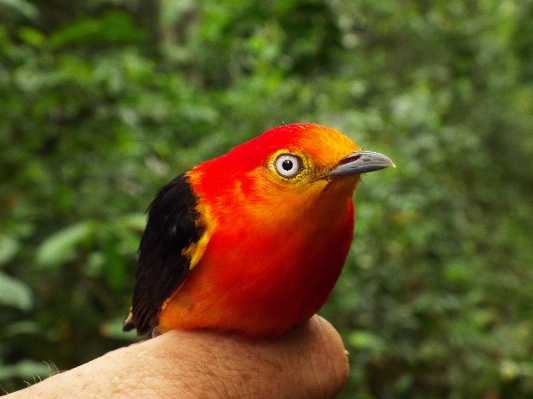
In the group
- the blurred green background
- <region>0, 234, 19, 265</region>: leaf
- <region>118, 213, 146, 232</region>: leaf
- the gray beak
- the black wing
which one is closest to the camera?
the gray beak

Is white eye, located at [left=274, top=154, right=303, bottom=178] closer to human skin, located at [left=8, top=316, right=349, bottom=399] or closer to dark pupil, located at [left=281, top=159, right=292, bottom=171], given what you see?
dark pupil, located at [left=281, top=159, right=292, bottom=171]

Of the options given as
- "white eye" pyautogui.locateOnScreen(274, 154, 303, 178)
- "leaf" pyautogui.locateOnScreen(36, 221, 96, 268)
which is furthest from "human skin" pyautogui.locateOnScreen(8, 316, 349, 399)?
"leaf" pyautogui.locateOnScreen(36, 221, 96, 268)

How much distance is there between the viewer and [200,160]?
415 centimetres

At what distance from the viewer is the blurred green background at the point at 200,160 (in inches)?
126

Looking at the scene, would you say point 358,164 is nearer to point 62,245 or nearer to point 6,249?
point 62,245

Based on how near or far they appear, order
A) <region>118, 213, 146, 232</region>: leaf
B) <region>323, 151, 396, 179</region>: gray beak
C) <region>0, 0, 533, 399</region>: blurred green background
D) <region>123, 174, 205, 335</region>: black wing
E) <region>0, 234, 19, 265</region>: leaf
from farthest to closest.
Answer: <region>0, 0, 533, 399</region>: blurred green background
<region>118, 213, 146, 232</region>: leaf
<region>0, 234, 19, 265</region>: leaf
<region>123, 174, 205, 335</region>: black wing
<region>323, 151, 396, 179</region>: gray beak

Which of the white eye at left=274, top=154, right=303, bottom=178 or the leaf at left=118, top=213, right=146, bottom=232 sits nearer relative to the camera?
the white eye at left=274, top=154, right=303, bottom=178

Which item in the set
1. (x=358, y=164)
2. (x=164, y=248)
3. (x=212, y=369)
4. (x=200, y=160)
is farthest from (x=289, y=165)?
(x=200, y=160)

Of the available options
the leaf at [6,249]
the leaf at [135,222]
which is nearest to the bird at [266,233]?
the leaf at [135,222]

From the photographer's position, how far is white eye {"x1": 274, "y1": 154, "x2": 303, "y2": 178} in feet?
5.90

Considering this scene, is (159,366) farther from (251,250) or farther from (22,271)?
(22,271)

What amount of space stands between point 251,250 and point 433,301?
2920mm

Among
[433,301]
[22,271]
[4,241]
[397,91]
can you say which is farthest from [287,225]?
[397,91]

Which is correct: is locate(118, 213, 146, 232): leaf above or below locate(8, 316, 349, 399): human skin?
above
